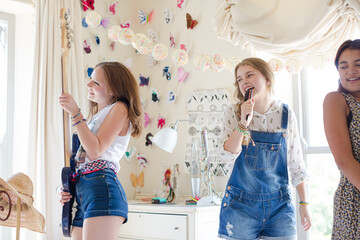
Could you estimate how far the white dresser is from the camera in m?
2.75

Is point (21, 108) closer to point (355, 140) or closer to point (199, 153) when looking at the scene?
point (199, 153)

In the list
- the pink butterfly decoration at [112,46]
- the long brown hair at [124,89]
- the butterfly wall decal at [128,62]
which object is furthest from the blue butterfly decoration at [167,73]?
the long brown hair at [124,89]

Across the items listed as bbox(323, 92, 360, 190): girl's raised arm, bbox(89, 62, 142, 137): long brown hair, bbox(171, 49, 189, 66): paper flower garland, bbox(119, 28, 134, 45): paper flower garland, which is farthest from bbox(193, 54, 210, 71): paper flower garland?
bbox(323, 92, 360, 190): girl's raised arm

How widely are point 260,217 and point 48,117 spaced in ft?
5.71

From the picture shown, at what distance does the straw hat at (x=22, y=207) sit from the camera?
1419 mm

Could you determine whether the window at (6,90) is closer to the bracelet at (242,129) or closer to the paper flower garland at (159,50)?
the paper flower garland at (159,50)

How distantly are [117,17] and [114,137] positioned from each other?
2.29m

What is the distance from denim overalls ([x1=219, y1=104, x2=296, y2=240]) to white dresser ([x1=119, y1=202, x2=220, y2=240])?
0.93 meters

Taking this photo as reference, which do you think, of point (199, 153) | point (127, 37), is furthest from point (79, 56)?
point (199, 153)

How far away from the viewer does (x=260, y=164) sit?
1839mm

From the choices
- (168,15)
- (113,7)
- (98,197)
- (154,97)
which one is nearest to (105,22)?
(113,7)

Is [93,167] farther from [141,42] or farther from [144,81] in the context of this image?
[144,81]

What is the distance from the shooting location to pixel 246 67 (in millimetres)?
1943

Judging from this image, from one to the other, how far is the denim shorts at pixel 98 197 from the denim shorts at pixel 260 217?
0.48 m
